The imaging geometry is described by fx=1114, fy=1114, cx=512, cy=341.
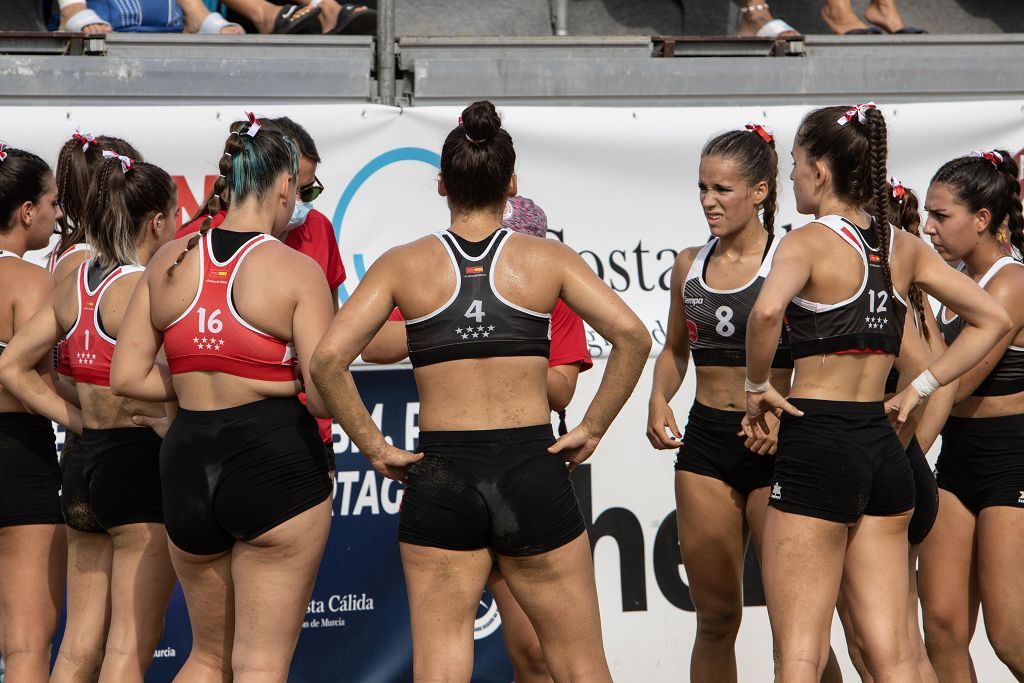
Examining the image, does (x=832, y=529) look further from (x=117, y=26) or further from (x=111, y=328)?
(x=117, y=26)

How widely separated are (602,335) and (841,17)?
388 cm

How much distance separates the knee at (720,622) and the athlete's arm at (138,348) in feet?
6.83

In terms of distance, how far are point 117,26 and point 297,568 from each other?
386 centimetres

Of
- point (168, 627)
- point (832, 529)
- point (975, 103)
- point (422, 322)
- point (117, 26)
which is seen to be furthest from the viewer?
point (117, 26)

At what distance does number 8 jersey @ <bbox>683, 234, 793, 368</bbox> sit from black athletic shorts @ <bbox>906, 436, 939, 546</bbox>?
1.69 feet

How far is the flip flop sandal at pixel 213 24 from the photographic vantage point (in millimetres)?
5766

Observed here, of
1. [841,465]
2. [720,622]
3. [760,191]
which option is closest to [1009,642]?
[720,622]

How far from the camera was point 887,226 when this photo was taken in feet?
11.0

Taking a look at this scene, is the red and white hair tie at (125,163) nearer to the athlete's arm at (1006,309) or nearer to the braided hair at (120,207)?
the braided hair at (120,207)

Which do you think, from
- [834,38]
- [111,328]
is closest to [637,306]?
[834,38]

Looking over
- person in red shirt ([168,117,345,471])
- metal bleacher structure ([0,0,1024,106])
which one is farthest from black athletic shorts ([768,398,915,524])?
metal bleacher structure ([0,0,1024,106])

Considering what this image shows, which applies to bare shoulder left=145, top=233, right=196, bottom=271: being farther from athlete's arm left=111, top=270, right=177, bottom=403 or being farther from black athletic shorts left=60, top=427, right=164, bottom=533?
black athletic shorts left=60, top=427, right=164, bottom=533

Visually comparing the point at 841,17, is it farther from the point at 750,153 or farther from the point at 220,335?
the point at 220,335

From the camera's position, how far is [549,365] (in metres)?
3.76
